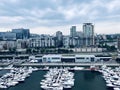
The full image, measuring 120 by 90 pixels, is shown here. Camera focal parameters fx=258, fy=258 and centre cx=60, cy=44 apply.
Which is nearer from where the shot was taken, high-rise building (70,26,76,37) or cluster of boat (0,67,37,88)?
cluster of boat (0,67,37,88)

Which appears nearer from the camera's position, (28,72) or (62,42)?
(28,72)

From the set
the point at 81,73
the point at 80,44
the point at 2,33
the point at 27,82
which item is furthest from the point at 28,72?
the point at 2,33

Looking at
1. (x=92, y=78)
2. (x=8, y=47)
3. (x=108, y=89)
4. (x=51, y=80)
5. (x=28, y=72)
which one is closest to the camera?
(x=108, y=89)

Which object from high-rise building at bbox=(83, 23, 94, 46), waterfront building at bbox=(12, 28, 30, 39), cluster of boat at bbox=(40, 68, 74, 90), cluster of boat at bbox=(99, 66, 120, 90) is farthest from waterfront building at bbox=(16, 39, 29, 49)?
cluster of boat at bbox=(40, 68, 74, 90)

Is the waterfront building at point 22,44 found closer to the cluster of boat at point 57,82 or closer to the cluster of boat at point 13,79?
the cluster of boat at point 13,79

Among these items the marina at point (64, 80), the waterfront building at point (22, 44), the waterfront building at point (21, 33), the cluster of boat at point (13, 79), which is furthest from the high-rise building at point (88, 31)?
the cluster of boat at point (13, 79)

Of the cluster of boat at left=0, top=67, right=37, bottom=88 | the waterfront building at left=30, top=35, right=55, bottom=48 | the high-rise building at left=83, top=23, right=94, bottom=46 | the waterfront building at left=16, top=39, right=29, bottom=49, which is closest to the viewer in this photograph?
the cluster of boat at left=0, top=67, right=37, bottom=88

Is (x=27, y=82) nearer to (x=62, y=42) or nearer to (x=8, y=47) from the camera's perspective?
(x=8, y=47)

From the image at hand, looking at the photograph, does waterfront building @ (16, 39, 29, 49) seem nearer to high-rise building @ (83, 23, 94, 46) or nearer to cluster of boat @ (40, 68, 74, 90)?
high-rise building @ (83, 23, 94, 46)

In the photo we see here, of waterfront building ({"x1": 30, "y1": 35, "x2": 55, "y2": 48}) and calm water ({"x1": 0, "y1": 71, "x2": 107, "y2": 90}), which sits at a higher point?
waterfront building ({"x1": 30, "y1": 35, "x2": 55, "y2": 48})
